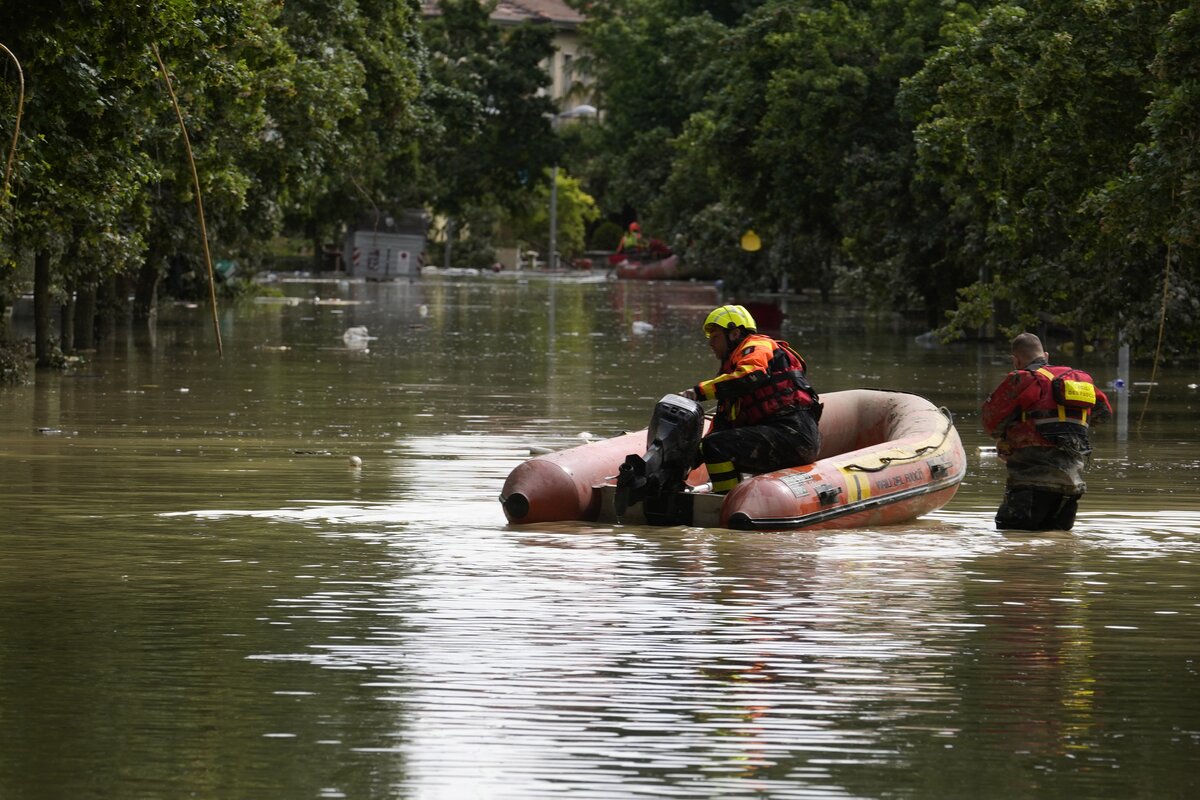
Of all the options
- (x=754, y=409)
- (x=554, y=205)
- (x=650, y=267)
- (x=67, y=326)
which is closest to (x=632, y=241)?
(x=554, y=205)

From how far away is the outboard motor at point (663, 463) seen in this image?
47.4 feet

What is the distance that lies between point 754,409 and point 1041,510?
1876 mm

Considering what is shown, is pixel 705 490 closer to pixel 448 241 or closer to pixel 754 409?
pixel 754 409

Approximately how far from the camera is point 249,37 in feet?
87.0

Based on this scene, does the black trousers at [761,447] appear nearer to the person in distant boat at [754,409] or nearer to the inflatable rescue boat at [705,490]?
the person in distant boat at [754,409]

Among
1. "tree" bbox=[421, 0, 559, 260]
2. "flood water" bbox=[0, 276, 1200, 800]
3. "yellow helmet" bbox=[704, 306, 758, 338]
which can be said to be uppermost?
"tree" bbox=[421, 0, 559, 260]

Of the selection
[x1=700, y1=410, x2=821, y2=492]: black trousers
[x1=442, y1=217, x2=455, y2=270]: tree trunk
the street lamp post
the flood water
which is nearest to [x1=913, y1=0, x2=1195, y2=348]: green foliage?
the flood water

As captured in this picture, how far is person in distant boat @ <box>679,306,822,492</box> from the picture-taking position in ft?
48.7

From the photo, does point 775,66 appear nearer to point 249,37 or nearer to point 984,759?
point 249,37

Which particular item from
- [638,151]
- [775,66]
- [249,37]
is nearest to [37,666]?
[249,37]

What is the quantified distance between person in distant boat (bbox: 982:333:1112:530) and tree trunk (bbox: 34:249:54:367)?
16.7m

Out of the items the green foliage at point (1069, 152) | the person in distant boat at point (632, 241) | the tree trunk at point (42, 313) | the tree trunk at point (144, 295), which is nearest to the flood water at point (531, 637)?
the green foliage at point (1069, 152)

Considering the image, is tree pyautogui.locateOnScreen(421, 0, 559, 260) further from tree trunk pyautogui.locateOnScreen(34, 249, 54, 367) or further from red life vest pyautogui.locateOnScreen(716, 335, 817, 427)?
red life vest pyautogui.locateOnScreen(716, 335, 817, 427)

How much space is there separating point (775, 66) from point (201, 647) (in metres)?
38.7
